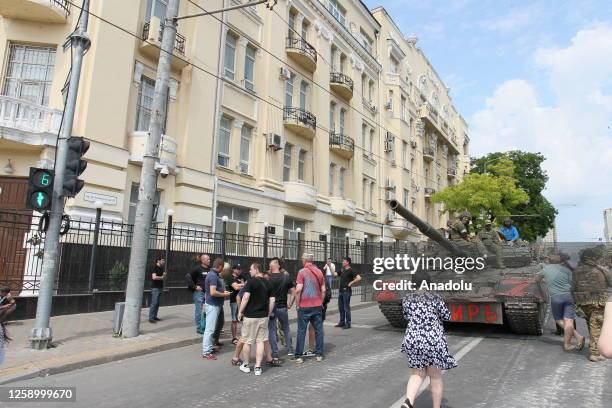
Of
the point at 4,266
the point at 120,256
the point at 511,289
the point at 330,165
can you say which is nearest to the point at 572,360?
the point at 511,289

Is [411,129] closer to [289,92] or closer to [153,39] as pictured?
[289,92]

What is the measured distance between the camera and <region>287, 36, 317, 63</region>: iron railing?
22656 millimetres

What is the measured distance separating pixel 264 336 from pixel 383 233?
24750mm

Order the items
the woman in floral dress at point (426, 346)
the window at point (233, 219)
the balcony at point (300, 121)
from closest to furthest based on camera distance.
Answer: the woman in floral dress at point (426, 346) → the window at point (233, 219) → the balcony at point (300, 121)

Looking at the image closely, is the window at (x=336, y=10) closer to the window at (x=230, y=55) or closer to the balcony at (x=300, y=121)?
the balcony at (x=300, y=121)

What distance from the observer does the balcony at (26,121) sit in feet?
A: 39.7

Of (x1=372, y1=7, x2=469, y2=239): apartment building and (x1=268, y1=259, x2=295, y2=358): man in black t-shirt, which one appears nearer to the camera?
(x1=268, y1=259, x2=295, y2=358): man in black t-shirt

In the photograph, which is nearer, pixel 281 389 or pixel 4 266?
pixel 281 389

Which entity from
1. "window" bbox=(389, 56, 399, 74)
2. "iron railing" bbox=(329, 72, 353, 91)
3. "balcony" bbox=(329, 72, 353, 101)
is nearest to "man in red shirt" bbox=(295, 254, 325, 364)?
"balcony" bbox=(329, 72, 353, 101)

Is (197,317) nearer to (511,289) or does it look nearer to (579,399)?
(511,289)

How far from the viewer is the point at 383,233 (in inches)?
1226

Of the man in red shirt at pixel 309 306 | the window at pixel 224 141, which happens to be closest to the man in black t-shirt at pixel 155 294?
the man in red shirt at pixel 309 306

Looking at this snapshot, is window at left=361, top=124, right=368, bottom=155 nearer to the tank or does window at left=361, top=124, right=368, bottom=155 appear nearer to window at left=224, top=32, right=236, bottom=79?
window at left=224, top=32, right=236, bottom=79

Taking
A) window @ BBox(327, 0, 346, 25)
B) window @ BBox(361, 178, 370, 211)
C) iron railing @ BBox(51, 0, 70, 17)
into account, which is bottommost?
window @ BBox(361, 178, 370, 211)
